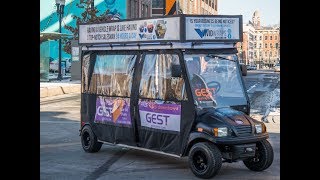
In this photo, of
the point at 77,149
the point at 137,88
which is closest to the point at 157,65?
the point at 137,88

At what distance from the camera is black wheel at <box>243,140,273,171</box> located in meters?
8.36

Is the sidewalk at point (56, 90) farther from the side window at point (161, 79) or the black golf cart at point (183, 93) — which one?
the side window at point (161, 79)

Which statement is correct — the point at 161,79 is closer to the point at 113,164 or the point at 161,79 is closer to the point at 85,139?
the point at 113,164

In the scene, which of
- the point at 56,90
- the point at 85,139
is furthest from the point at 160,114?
the point at 56,90

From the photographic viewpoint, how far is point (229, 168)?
8.91 meters

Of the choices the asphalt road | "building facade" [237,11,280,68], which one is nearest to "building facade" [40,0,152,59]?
the asphalt road

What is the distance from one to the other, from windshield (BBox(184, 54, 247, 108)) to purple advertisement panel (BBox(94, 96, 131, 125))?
5.39 feet

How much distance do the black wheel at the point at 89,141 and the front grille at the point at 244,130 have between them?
355cm

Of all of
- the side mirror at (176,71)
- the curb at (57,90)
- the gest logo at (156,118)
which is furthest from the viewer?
the curb at (57,90)

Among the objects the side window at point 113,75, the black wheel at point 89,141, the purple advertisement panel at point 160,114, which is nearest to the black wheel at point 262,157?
the purple advertisement panel at point 160,114

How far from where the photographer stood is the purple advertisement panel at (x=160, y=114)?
8.48m

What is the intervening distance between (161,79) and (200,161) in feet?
5.54

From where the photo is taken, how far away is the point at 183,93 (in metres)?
8.35
